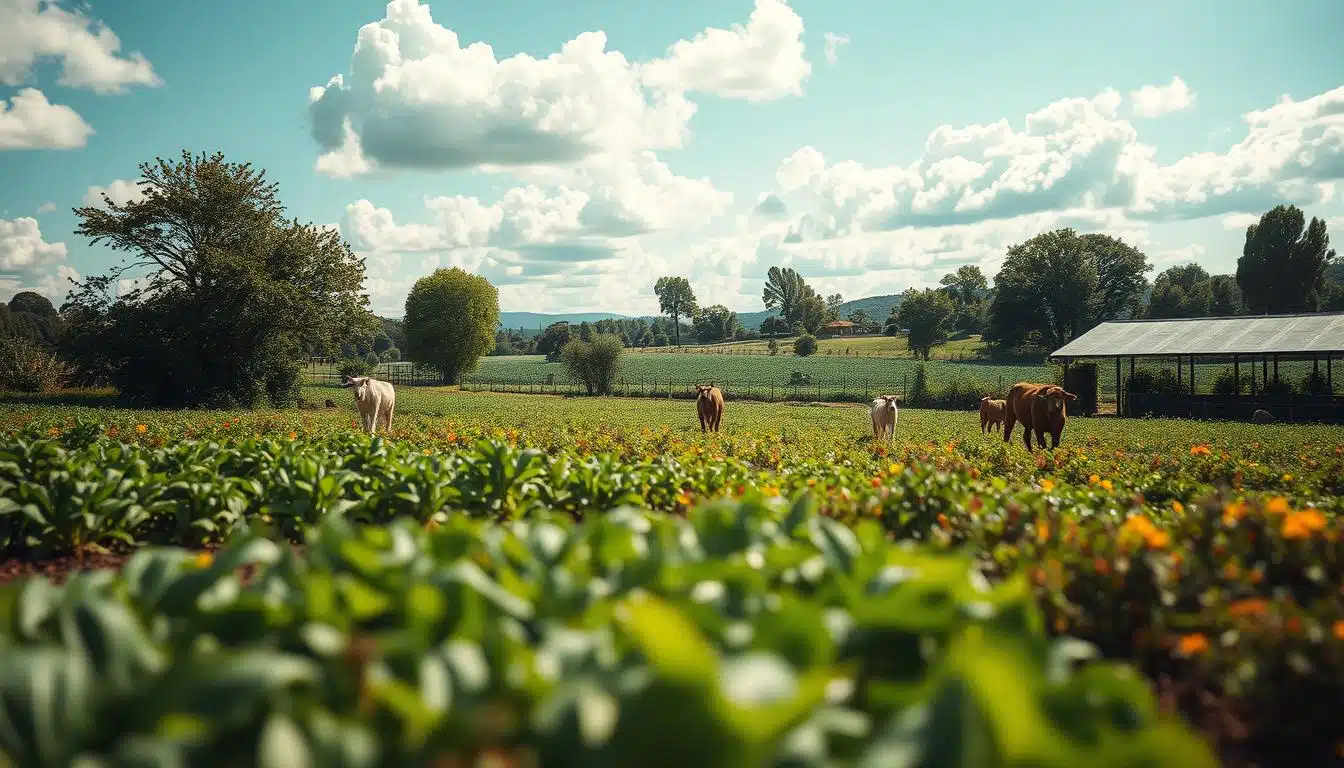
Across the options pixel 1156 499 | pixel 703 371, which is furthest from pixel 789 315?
pixel 1156 499

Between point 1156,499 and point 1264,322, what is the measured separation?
33994 mm

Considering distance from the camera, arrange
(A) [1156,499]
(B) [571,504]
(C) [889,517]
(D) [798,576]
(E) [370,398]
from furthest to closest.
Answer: (E) [370,398] < (A) [1156,499] < (B) [571,504] < (C) [889,517] < (D) [798,576]

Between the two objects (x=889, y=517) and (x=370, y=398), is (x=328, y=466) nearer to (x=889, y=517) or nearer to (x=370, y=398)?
(x=889, y=517)

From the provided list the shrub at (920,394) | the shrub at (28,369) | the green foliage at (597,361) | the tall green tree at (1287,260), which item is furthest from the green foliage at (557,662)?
the tall green tree at (1287,260)

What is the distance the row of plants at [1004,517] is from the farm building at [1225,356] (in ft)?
79.9

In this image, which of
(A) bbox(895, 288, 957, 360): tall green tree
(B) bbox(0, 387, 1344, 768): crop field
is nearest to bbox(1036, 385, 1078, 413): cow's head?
(B) bbox(0, 387, 1344, 768): crop field

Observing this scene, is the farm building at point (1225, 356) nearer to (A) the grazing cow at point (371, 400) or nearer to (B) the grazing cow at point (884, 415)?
(B) the grazing cow at point (884, 415)

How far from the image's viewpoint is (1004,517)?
4.43m

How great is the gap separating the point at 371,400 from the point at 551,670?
787 inches

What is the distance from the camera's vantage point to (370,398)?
20.2m

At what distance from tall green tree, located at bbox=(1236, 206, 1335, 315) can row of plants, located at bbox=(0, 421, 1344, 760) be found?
311 feet

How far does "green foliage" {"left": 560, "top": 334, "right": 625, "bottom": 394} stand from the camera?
59.4m

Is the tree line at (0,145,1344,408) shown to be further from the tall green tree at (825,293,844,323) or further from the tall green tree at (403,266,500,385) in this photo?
the tall green tree at (825,293,844,323)

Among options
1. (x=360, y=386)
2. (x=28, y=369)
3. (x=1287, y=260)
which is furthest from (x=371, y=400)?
(x=1287, y=260)
